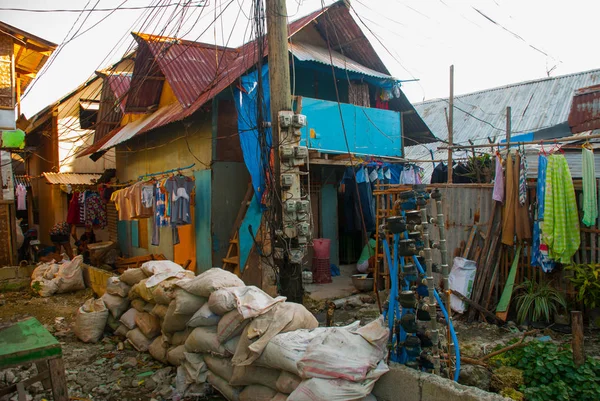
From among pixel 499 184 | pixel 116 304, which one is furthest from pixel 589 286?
pixel 116 304

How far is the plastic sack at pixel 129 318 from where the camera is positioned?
670 cm

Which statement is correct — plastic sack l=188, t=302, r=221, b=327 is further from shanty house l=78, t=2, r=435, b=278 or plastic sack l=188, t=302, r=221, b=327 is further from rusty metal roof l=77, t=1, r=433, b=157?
rusty metal roof l=77, t=1, r=433, b=157

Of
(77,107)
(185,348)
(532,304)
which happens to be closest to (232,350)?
(185,348)

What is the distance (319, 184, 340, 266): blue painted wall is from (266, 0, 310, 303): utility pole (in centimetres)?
593

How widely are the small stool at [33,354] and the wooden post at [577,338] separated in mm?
4724

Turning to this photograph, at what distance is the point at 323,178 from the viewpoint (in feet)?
38.1

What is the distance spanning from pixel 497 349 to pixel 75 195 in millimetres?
12706

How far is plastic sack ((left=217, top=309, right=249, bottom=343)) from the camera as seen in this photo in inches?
174

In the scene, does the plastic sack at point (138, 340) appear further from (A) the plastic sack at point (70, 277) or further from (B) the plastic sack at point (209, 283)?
(A) the plastic sack at point (70, 277)

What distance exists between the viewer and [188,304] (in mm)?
5203

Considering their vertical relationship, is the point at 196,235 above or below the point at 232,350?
above

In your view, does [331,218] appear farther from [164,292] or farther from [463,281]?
[164,292]

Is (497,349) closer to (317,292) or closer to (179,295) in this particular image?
(179,295)

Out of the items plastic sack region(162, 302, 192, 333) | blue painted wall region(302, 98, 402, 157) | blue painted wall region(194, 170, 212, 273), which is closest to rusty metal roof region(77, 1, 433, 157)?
blue painted wall region(302, 98, 402, 157)
